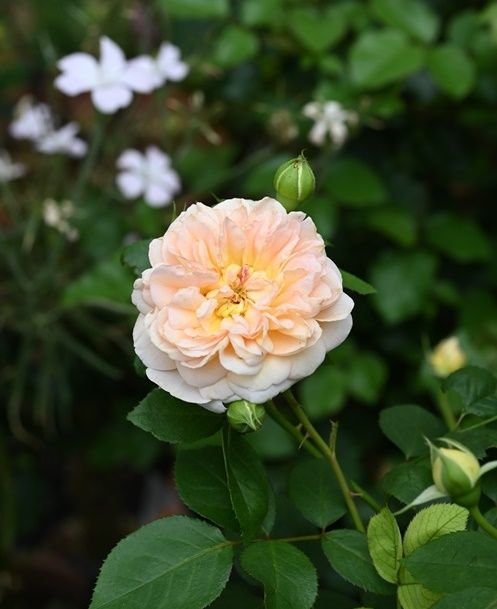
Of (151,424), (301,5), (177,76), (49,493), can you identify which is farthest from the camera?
(49,493)

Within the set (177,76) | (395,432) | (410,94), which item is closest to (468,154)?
(410,94)

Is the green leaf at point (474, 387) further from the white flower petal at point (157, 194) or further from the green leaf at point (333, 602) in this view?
the white flower petal at point (157, 194)

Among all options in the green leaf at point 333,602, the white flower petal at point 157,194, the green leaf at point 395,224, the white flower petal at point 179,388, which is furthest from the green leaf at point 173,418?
the green leaf at point 395,224

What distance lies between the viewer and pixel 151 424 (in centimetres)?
40

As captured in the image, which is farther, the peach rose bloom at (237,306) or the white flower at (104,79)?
the white flower at (104,79)

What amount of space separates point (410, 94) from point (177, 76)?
0.36 metres

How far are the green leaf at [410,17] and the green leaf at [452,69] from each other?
0.08 ft

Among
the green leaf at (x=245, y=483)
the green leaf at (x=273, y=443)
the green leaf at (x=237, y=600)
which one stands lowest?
the green leaf at (x=273, y=443)

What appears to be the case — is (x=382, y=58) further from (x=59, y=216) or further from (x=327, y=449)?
(x=327, y=449)

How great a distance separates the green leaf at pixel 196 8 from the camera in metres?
1.08

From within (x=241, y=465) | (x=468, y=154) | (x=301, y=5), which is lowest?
(x=468, y=154)

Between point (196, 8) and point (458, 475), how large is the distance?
0.83 meters

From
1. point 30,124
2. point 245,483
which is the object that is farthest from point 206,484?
point 30,124

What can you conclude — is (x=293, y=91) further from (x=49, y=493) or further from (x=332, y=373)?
(x=49, y=493)
